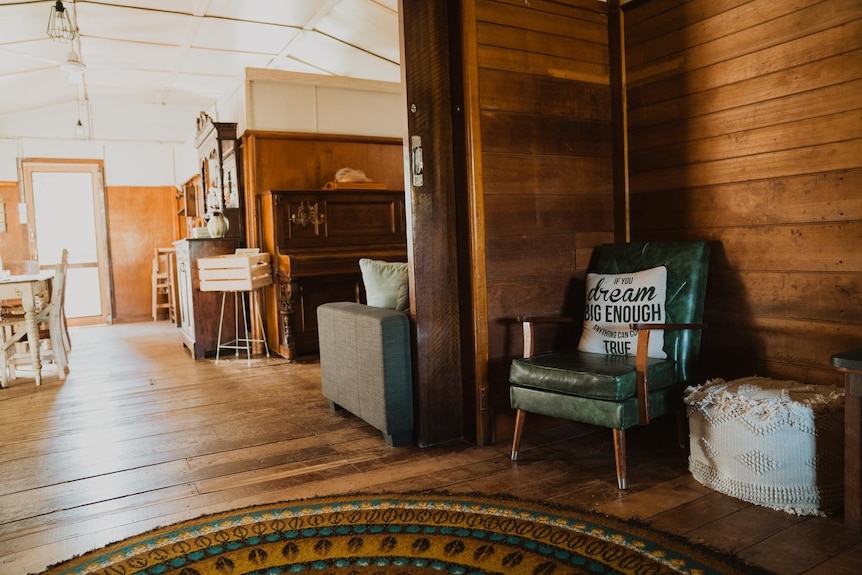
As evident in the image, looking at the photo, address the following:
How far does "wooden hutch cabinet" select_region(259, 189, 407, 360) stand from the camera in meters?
5.43

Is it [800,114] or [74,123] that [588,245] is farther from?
[74,123]

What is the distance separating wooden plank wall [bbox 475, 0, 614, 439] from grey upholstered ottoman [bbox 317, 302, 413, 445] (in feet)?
1.31

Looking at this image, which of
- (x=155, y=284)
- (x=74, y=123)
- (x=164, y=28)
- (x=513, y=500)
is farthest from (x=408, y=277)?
(x=74, y=123)

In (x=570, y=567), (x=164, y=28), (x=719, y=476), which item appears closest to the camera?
(x=570, y=567)

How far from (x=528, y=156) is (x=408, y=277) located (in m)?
0.87

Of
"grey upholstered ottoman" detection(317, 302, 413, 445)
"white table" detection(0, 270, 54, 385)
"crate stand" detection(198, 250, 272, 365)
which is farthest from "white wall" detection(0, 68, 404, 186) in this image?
"grey upholstered ottoman" detection(317, 302, 413, 445)

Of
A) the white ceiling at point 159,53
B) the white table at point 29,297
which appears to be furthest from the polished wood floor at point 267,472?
the white ceiling at point 159,53

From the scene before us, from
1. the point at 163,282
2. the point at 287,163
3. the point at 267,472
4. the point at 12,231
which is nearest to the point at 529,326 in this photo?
the point at 267,472

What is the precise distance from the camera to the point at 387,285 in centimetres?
332

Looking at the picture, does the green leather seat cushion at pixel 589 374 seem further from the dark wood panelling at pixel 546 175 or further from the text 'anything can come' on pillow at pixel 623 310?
the dark wood panelling at pixel 546 175

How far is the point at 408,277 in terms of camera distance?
321 cm

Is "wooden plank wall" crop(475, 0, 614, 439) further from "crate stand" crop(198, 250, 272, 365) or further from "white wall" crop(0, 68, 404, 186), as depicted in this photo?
"white wall" crop(0, 68, 404, 186)

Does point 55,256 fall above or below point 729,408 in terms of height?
above

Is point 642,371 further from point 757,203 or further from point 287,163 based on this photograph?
point 287,163
